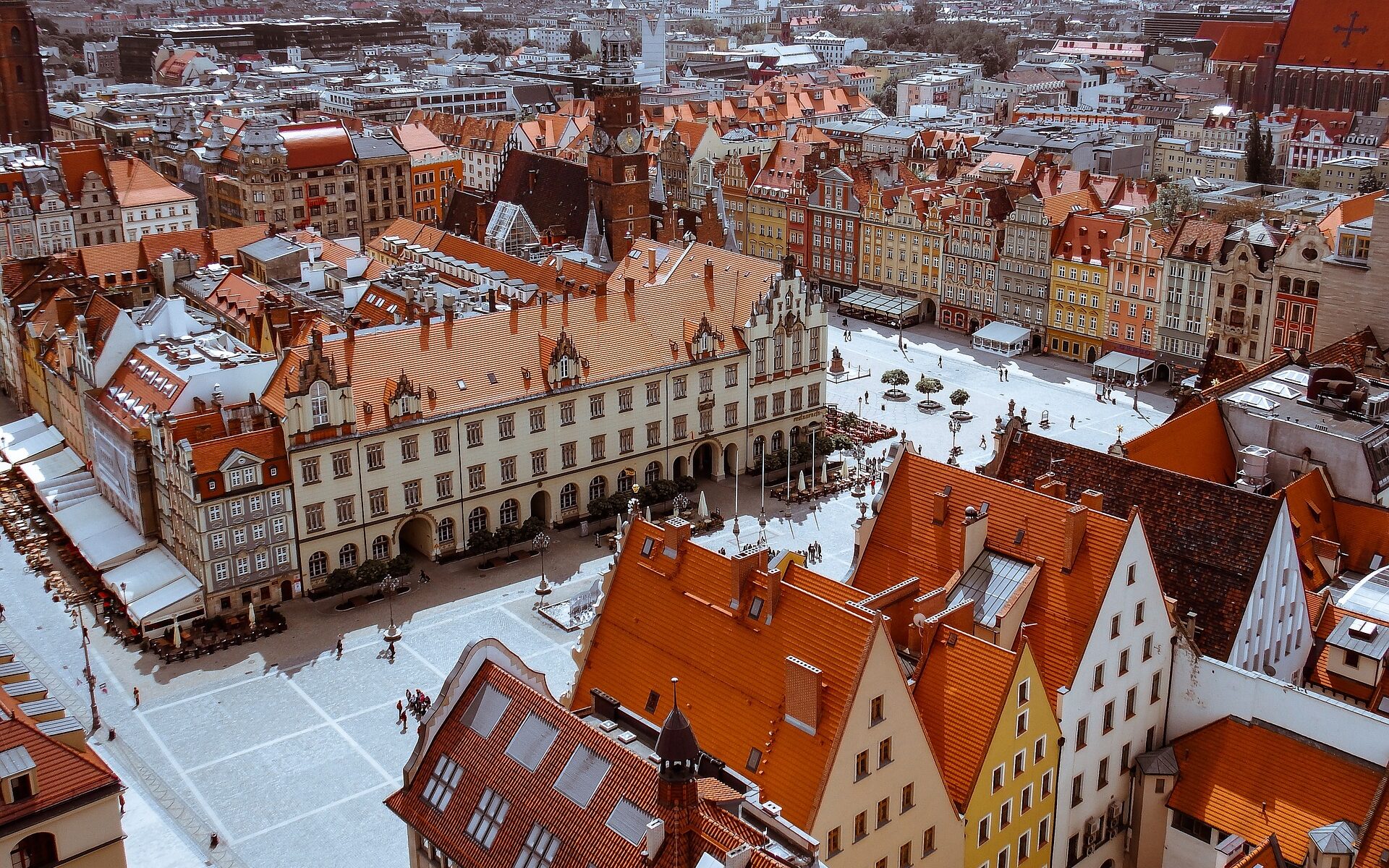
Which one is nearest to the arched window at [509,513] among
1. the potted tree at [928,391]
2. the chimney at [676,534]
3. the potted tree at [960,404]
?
the potted tree at [960,404]

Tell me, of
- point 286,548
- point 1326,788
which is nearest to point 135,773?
point 286,548

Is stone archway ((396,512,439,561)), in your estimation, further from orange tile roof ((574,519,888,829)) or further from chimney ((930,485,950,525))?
chimney ((930,485,950,525))

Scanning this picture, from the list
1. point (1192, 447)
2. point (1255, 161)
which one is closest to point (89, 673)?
point (1192, 447)

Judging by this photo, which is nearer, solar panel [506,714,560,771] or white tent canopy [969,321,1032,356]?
solar panel [506,714,560,771]

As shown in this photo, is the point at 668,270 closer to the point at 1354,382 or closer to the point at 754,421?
the point at 754,421

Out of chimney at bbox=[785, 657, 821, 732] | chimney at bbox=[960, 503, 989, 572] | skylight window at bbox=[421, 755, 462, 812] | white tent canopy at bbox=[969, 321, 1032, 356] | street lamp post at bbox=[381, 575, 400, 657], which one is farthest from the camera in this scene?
white tent canopy at bbox=[969, 321, 1032, 356]

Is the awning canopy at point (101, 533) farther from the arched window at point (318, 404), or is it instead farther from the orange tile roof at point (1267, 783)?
the orange tile roof at point (1267, 783)

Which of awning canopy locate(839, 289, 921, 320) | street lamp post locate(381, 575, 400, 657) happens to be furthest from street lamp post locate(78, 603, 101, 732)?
awning canopy locate(839, 289, 921, 320)
